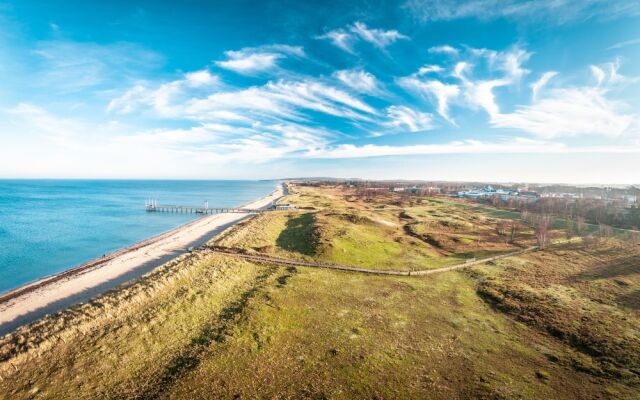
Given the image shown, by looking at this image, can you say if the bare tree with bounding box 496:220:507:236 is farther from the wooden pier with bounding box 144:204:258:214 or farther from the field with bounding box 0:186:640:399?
the wooden pier with bounding box 144:204:258:214

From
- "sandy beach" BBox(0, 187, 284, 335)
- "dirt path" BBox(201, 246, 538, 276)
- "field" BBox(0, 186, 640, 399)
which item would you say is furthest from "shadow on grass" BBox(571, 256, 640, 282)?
"sandy beach" BBox(0, 187, 284, 335)

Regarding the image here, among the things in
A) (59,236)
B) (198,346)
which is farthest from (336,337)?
(59,236)

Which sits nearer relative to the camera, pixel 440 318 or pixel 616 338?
pixel 616 338

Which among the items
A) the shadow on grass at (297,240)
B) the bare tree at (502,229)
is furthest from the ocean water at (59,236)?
the bare tree at (502,229)

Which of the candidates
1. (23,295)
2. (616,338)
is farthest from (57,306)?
(616,338)

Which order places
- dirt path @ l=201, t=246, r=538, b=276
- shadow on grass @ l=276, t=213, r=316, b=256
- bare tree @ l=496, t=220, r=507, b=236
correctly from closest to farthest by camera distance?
dirt path @ l=201, t=246, r=538, b=276
shadow on grass @ l=276, t=213, r=316, b=256
bare tree @ l=496, t=220, r=507, b=236

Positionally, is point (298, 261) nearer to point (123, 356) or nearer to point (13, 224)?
point (123, 356)
